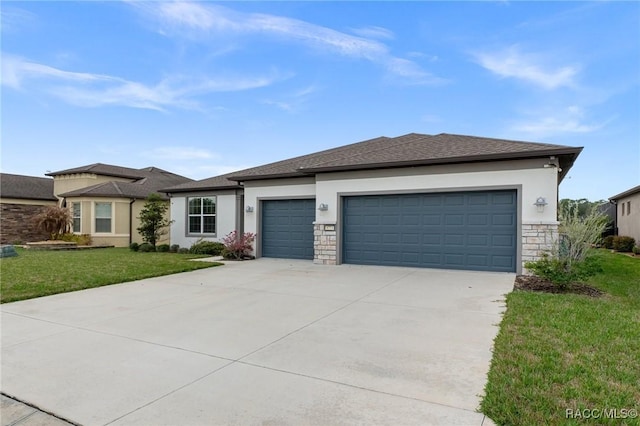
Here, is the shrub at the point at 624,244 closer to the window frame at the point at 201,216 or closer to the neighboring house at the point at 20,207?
the window frame at the point at 201,216

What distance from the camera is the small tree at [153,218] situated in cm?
1733

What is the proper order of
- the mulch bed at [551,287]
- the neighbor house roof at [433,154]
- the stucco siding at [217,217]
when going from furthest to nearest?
the stucco siding at [217,217], the neighbor house roof at [433,154], the mulch bed at [551,287]

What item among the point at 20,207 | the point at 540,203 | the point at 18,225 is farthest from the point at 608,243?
the point at 20,207

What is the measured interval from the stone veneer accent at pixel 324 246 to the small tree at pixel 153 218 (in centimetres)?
874

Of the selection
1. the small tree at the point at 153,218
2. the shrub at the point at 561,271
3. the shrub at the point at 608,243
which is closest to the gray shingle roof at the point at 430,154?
the shrub at the point at 561,271

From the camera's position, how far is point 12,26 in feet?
35.0

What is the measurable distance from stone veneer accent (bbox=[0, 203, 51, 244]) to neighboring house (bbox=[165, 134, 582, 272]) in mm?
16768

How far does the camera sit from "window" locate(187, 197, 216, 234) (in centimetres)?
1609

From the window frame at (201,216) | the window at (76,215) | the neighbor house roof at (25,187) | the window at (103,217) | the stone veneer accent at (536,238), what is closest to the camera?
the stone veneer accent at (536,238)

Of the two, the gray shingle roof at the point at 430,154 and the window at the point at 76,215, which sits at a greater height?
the gray shingle roof at the point at 430,154

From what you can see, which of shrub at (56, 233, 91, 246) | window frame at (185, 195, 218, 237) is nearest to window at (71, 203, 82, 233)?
shrub at (56, 233, 91, 246)

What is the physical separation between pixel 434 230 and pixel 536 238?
2.55 metres

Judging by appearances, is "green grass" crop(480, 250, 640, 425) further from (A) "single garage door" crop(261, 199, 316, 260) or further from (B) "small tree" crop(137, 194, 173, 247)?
(B) "small tree" crop(137, 194, 173, 247)

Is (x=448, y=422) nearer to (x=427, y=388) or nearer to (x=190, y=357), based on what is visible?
(x=427, y=388)
